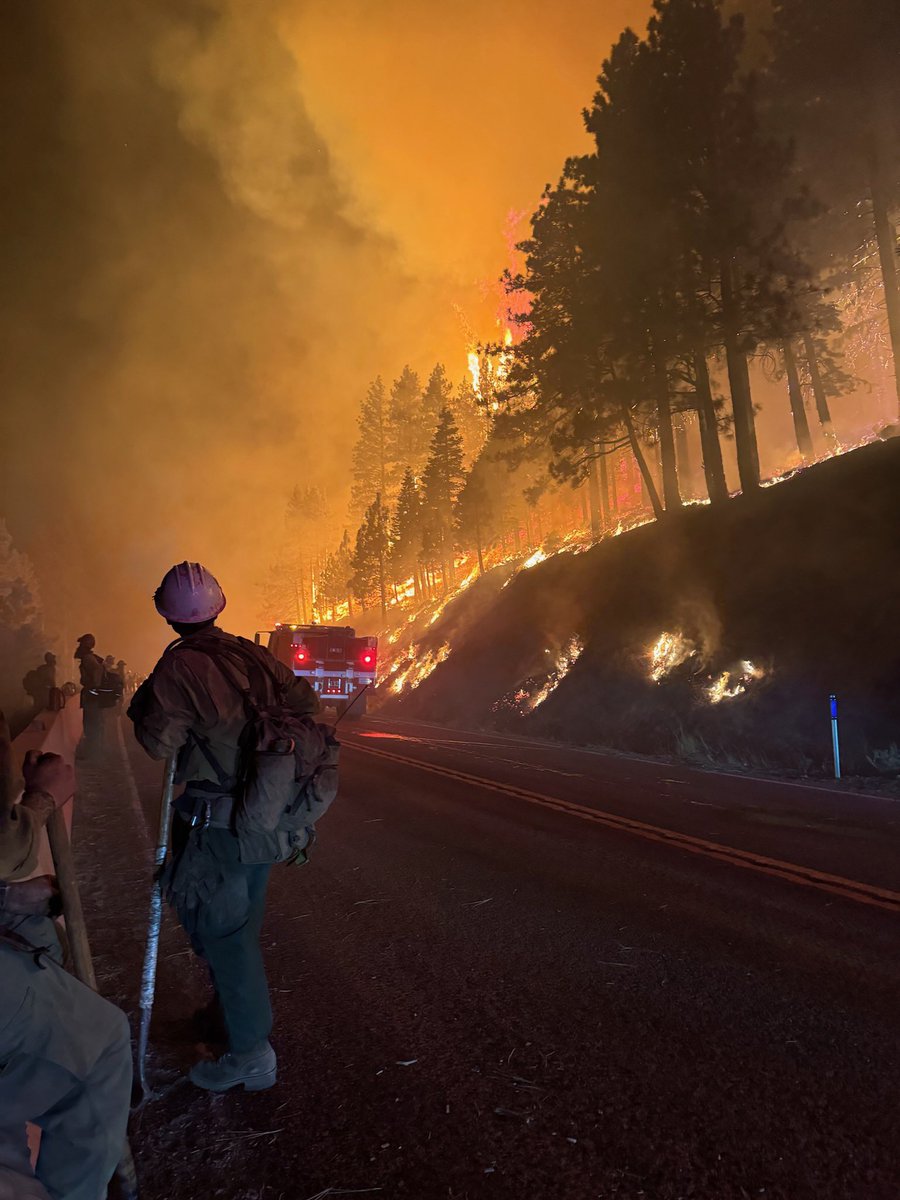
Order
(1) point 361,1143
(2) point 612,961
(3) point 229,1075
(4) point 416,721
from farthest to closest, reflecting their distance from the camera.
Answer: (4) point 416,721 → (2) point 612,961 → (3) point 229,1075 → (1) point 361,1143

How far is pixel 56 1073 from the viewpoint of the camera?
1.80 metres

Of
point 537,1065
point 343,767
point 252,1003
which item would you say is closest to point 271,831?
point 252,1003

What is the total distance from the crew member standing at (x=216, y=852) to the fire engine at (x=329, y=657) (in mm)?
20758

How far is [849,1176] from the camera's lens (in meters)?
2.27

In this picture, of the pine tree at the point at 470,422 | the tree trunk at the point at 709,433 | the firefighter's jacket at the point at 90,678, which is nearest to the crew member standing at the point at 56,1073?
the firefighter's jacket at the point at 90,678

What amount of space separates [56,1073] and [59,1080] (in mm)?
26

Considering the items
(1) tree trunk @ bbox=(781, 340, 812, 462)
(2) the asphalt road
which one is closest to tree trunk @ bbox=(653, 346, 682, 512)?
(1) tree trunk @ bbox=(781, 340, 812, 462)

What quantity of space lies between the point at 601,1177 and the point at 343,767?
1011 cm

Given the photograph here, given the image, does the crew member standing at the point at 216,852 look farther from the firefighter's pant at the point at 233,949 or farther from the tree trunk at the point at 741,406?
the tree trunk at the point at 741,406

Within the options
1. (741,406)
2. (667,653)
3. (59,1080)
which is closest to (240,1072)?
(59,1080)

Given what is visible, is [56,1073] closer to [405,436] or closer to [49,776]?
[49,776]

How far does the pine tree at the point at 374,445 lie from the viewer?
239ft

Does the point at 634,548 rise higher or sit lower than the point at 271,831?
higher

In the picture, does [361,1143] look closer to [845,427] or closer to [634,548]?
[634,548]
